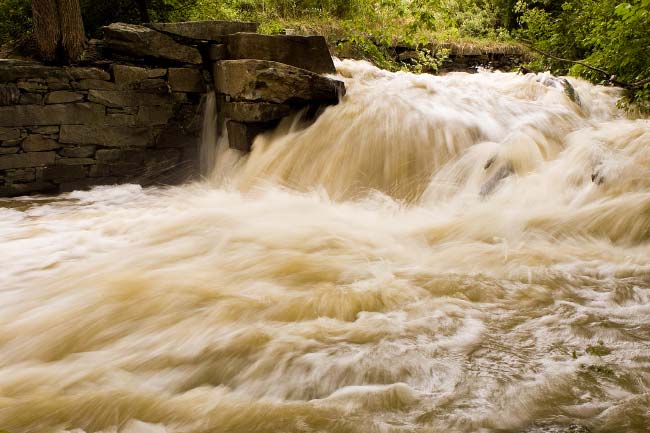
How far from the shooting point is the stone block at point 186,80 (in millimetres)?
6409

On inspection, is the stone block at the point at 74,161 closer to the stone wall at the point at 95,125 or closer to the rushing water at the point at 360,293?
the stone wall at the point at 95,125

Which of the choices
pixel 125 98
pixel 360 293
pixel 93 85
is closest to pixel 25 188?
pixel 93 85

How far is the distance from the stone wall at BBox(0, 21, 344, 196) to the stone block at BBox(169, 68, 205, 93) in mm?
14

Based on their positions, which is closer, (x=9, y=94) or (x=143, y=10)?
(x=9, y=94)

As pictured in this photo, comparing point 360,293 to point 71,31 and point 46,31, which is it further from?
point 46,31

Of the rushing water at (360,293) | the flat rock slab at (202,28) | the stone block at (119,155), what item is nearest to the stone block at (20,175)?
the rushing water at (360,293)

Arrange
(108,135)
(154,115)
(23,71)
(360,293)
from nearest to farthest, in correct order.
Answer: (360,293), (23,71), (108,135), (154,115)

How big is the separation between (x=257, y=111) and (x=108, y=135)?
2157 mm

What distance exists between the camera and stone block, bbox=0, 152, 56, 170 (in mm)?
5777

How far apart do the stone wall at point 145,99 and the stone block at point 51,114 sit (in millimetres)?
11

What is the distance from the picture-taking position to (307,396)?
5.91 feet

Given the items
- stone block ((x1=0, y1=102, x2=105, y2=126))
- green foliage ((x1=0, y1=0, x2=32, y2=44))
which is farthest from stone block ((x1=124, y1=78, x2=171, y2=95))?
green foliage ((x1=0, y1=0, x2=32, y2=44))

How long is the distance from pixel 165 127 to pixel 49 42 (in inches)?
67.8

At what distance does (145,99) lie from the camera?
6.32 m
